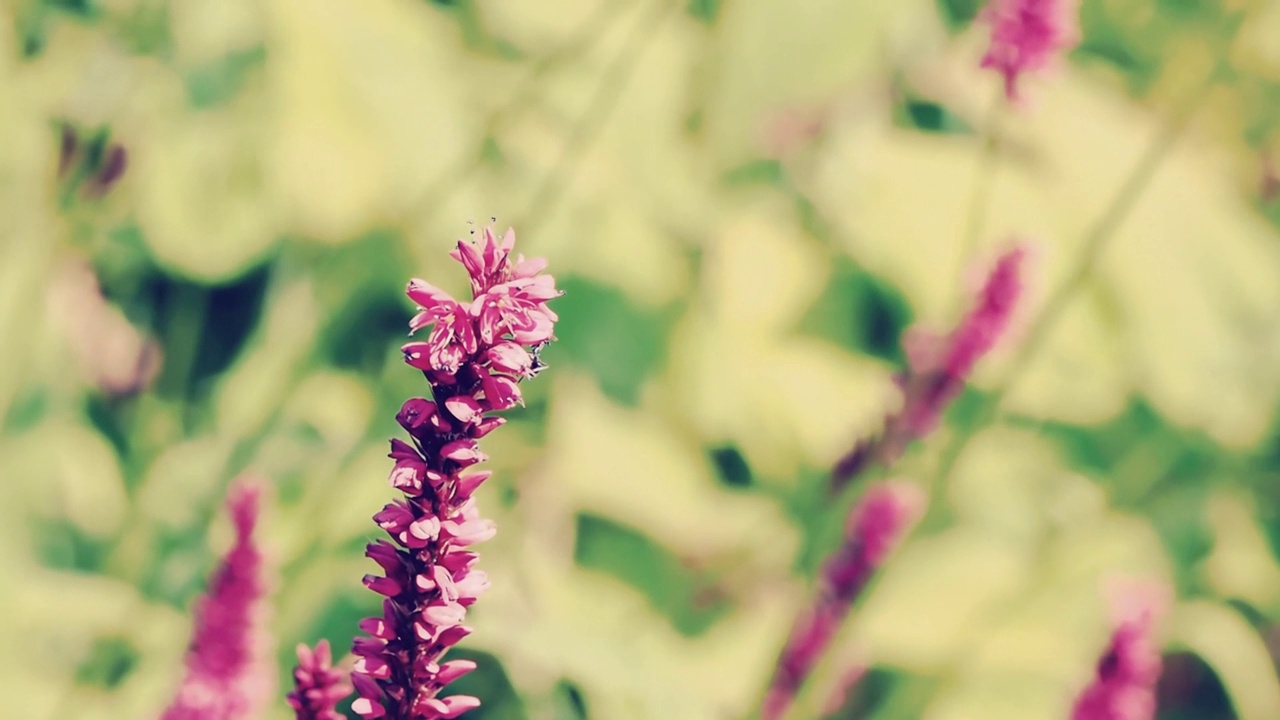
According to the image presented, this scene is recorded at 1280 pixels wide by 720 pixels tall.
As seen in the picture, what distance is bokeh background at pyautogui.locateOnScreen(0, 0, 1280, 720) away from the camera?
1367mm

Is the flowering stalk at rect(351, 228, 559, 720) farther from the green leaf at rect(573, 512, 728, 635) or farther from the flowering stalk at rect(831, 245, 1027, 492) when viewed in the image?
the green leaf at rect(573, 512, 728, 635)

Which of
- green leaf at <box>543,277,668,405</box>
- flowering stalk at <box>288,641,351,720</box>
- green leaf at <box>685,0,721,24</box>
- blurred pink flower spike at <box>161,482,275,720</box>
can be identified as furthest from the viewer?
green leaf at <box>685,0,721,24</box>

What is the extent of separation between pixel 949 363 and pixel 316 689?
2.55ft

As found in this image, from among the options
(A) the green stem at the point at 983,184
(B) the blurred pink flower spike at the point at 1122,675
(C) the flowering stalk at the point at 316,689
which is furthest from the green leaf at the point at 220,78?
(B) the blurred pink flower spike at the point at 1122,675

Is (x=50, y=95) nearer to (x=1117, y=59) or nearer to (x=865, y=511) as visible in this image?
(x=865, y=511)

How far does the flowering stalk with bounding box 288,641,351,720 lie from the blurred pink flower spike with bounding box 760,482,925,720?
62cm

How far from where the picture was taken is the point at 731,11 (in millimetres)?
1538

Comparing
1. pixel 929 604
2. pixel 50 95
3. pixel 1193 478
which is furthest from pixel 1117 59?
pixel 50 95

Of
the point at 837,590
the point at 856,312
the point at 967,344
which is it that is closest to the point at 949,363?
the point at 967,344

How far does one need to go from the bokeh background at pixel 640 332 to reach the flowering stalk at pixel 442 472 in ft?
2.22

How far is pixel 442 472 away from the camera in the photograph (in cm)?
50

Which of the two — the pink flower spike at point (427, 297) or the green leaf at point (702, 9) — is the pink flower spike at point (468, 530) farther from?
the green leaf at point (702, 9)

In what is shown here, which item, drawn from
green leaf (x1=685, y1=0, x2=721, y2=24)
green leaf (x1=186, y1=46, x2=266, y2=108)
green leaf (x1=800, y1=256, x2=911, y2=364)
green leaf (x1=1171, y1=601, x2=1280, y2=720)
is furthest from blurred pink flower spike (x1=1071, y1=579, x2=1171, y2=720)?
green leaf (x1=186, y1=46, x2=266, y2=108)

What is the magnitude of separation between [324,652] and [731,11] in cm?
119
